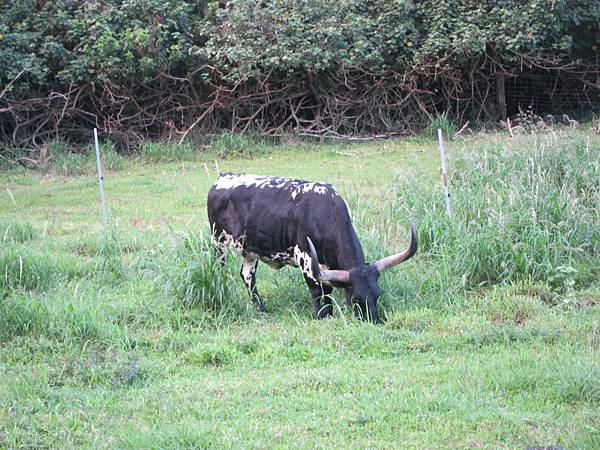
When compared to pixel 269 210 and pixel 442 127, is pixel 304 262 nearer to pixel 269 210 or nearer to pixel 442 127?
pixel 269 210

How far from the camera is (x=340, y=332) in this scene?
26.2 ft

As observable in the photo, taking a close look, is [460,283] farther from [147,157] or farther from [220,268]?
[147,157]

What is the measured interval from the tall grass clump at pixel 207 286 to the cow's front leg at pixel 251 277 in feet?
0.75

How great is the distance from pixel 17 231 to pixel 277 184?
3.49 meters

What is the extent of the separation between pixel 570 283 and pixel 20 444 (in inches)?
204

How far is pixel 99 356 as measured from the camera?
7.32 metres

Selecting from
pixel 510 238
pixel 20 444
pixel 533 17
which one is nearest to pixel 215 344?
pixel 20 444

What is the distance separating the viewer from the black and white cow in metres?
8.63

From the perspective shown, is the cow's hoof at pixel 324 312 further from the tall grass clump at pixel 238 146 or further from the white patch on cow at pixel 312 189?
the tall grass clump at pixel 238 146

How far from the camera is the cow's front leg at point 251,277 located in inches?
355

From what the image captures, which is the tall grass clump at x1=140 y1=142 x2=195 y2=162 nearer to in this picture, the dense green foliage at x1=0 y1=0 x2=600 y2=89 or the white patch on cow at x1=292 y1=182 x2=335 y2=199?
the dense green foliage at x1=0 y1=0 x2=600 y2=89

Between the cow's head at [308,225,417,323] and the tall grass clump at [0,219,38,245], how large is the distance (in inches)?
155

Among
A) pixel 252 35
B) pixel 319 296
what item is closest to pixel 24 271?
pixel 319 296

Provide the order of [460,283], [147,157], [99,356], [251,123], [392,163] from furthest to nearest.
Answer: [251,123] → [147,157] → [392,163] → [460,283] → [99,356]
